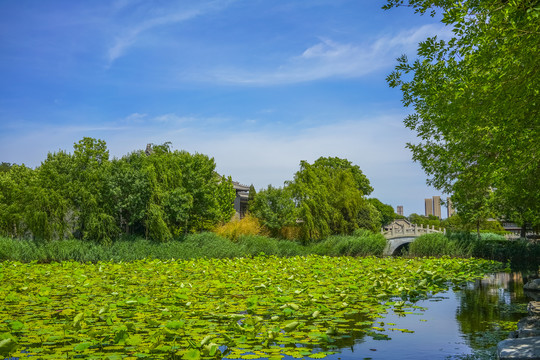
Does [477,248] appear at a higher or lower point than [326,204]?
lower

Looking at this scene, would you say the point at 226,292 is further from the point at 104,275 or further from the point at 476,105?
the point at 476,105

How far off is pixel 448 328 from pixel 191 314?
4.70 metres

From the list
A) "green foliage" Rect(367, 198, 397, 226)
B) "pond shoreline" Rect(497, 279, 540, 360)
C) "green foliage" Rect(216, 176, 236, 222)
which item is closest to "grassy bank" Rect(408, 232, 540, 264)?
"green foliage" Rect(216, 176, 236, 222)

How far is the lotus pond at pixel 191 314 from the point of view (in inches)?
234

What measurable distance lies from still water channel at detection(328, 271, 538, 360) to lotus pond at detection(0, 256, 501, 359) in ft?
0.69

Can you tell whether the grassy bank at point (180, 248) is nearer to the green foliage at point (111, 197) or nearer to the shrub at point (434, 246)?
the green foliage at point (111, 197)

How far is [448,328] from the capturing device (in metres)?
8.63

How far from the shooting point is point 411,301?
11.3 m

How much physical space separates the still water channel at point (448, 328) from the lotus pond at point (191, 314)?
0.21m

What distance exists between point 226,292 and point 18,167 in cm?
3484

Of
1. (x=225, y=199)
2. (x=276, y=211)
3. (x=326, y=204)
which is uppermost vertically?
(x=225, y=199)

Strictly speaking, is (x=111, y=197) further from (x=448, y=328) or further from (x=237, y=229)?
(x=448, y=328)

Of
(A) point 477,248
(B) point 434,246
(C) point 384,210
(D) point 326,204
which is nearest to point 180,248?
(D) point 326,204

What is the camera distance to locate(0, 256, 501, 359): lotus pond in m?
5.95
